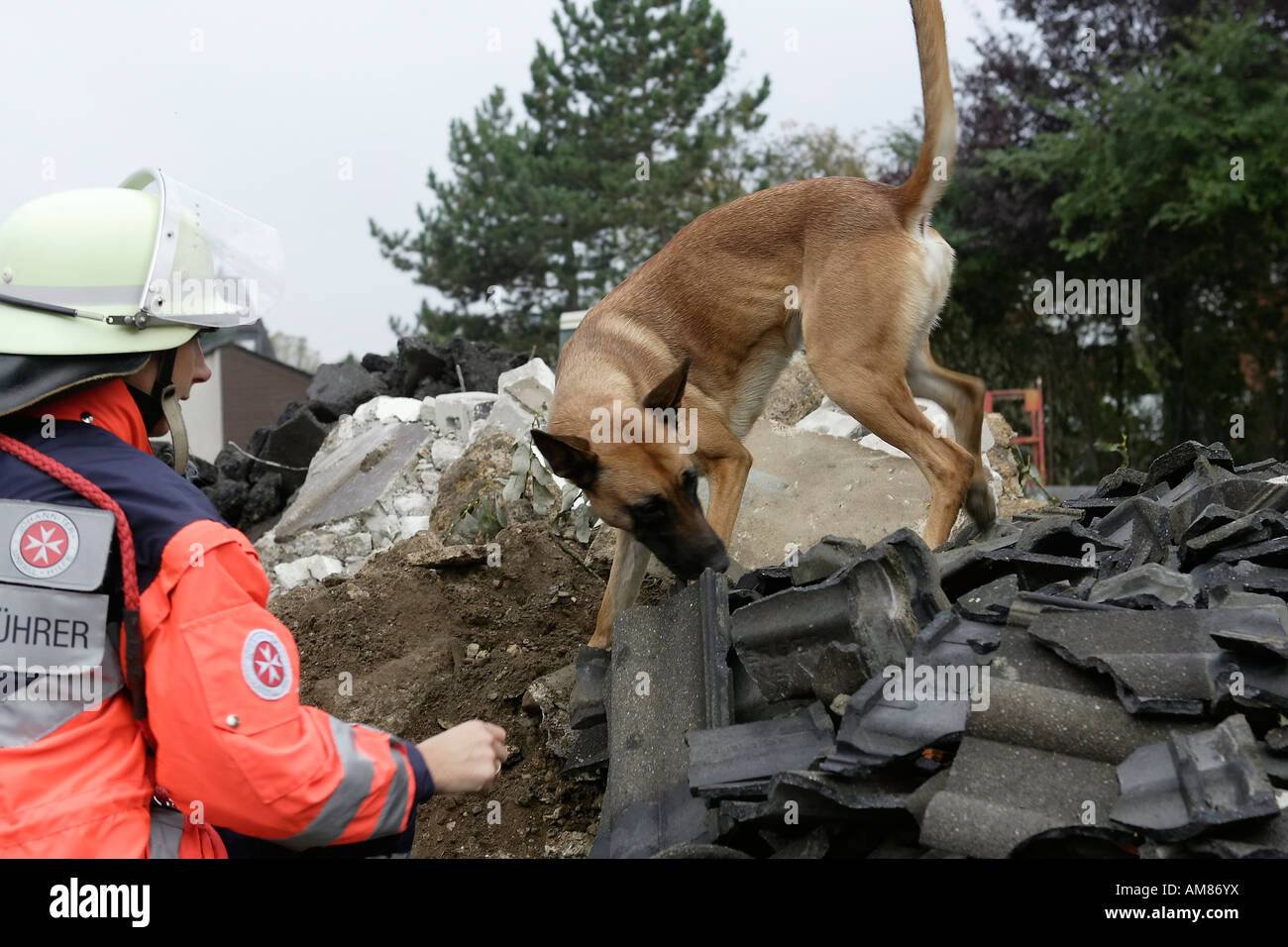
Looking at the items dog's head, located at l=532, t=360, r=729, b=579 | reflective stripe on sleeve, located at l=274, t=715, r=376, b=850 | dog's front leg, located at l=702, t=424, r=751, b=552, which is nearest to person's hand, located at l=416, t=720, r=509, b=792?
reflective stripe on sleeve, located at l=274, t=715, r=376, b=850

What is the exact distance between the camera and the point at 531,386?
814 cm

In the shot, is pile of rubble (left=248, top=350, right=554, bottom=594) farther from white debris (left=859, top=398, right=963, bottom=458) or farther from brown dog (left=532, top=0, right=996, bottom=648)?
white debris (left=859, top=398, right=963, bottom=458)

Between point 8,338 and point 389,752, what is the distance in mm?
1052

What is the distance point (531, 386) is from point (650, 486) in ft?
12.8

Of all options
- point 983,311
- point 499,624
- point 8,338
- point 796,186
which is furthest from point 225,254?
point 983,311

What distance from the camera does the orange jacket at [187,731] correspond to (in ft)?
5.74

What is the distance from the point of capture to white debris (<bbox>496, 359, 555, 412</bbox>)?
8070 millimetres

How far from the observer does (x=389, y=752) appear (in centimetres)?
199

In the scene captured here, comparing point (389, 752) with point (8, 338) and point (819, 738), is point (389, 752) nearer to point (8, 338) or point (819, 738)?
point (8, 338)

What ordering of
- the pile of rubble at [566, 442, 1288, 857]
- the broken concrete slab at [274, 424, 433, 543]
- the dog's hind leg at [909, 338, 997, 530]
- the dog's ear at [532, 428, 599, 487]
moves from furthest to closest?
the broken concrete slab at [274, 424, 433, 543] → the dog's hind leg at [909, 338, 997, 530] → the dog's ear at [532, 428, 599, 487] → the pile of rubble at [566, 442, 1288, 857]

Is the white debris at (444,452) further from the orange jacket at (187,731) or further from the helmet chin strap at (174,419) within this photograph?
the orange jacket at (187,731)

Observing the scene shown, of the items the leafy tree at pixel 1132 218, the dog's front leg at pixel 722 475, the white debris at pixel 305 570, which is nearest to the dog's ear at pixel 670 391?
the dog's front leg at pixel 722 475

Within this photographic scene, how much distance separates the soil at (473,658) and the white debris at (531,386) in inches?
83.8

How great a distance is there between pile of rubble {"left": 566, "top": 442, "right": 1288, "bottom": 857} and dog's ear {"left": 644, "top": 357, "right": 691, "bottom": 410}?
0.88 meters
